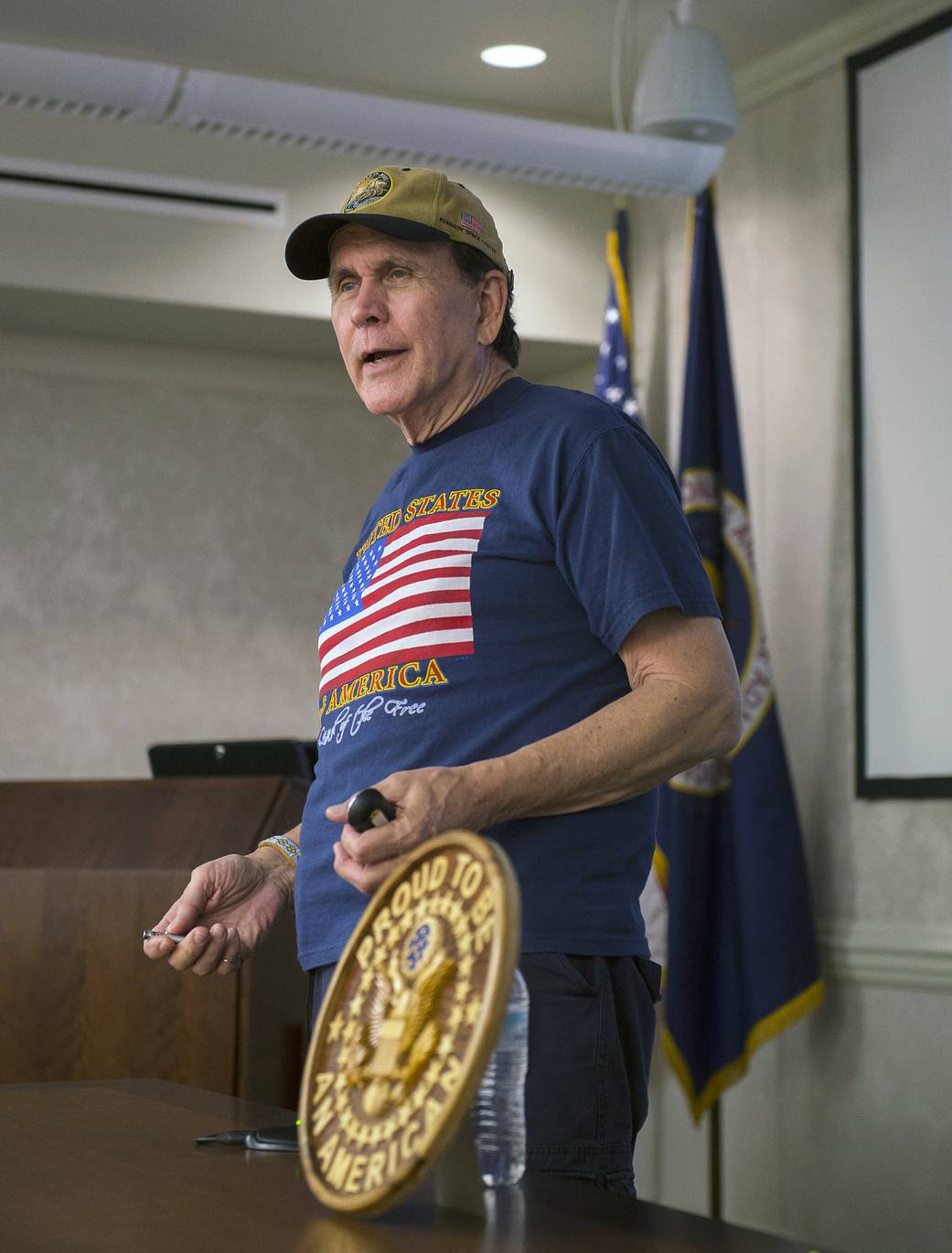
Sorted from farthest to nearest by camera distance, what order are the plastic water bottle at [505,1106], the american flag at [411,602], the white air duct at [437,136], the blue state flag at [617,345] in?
the blue state flag at [617,345] < the white air duct at [437,136] < the american flag at [411,602] < the plastic water bottle at [505,1106]

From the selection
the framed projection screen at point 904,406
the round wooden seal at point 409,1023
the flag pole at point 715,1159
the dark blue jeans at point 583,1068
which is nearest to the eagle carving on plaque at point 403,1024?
the round wooden seal at point 409,1023

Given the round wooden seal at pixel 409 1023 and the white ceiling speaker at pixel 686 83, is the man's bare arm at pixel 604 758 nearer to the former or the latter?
the round wooden seal at pixel 409 1023

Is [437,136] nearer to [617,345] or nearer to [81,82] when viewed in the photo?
[81,82]

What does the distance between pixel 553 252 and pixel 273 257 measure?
0.82m

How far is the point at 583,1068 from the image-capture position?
1.20 m

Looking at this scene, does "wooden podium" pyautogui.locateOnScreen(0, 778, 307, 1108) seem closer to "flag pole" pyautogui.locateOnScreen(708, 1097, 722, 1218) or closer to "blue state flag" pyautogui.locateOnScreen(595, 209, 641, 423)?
"flag pole" pyautogui.locateOnScreen(708, 1097, 722, 1218)

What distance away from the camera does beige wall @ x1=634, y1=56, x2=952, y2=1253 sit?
11.5 feet

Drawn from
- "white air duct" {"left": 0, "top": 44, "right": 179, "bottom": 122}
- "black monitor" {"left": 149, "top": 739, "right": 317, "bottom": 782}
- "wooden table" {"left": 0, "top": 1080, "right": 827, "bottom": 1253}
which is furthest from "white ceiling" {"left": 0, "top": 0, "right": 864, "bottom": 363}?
"wooden table" {"left": 0, "top": 1080, "right": 827, "bottom": 1253}

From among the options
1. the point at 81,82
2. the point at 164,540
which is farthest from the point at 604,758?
the point at 164,540

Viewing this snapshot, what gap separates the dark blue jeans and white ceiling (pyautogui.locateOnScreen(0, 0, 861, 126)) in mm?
3120

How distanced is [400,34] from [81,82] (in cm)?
117

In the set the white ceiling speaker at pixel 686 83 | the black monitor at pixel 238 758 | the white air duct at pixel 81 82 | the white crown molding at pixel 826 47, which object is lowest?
the black monitor at pixel 238 758

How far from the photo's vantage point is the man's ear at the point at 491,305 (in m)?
1.50

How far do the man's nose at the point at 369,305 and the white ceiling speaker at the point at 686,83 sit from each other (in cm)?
205
